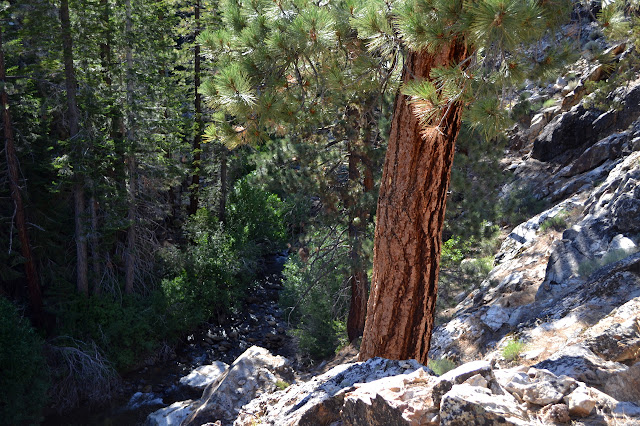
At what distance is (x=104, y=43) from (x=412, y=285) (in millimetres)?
13907

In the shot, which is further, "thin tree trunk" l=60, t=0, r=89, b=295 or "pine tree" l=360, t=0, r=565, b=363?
"thin tree trunk" l=60, t=0, r=89, b=295

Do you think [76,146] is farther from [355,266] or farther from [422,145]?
[422,145]

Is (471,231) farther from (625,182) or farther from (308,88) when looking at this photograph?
(308,88)

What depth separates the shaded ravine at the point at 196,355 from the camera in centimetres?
1154

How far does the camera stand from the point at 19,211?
40.1 feet

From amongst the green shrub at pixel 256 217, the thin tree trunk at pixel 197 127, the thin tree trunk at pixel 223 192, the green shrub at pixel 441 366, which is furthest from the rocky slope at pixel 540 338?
the thin tree trunk at pixel 197 127

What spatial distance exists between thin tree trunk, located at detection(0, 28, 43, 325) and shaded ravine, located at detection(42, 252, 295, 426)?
9.15 ft

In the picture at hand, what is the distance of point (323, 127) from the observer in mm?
9594

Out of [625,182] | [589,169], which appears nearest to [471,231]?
[625,182]

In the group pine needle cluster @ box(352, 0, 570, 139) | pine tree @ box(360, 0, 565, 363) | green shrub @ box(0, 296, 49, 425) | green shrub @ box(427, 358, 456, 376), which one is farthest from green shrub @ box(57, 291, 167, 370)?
pine needle cluster @ box(352, 0, 570, 139)

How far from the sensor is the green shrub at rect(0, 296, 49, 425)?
9672mm

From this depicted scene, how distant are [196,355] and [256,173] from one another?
6.80 m

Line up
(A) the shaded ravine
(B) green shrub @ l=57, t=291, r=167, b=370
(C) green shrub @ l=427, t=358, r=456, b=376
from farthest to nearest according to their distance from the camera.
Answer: (B) green shrub @ l=57, t=291, r=167, b=370
(A) the shaded ravine
(C) green shrub @ l=427, t=358, r=456, b=376

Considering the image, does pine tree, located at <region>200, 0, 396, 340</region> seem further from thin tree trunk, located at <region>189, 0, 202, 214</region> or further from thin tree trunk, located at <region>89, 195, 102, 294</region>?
thin tree trunk, located at <region>189, 0, 202, 214</region>
